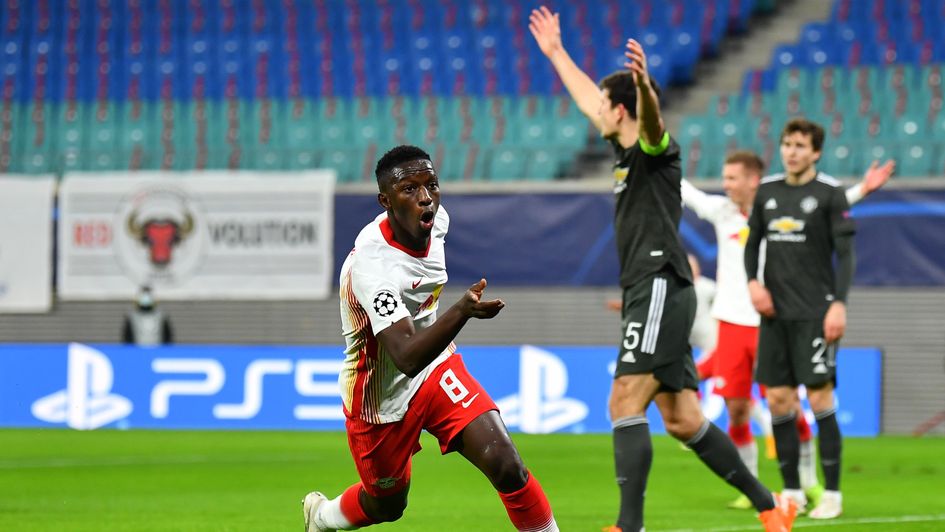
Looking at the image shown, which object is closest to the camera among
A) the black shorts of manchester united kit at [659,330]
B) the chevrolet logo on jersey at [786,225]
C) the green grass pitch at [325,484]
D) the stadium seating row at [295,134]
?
the black shorts of manchester united kit at [659,330]

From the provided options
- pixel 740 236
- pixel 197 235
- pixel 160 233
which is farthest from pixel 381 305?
pixel 160 233

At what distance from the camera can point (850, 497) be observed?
29.4ft

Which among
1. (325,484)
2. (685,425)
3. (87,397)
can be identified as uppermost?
(685,425)

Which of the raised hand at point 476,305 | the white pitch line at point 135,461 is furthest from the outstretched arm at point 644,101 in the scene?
the white pitch line at point 135,461

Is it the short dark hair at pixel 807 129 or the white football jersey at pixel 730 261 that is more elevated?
the short dark hair at pixel 807 129

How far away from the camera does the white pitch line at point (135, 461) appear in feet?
37.4

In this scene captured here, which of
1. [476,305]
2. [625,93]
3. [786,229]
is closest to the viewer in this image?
[476,305]

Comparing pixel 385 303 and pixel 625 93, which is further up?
pixel 625 93

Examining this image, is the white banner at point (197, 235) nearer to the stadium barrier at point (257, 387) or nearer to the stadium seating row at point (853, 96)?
the stadium barrier at point (257, 387)

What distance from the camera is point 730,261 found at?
944 cm

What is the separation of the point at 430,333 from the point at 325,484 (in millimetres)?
5388

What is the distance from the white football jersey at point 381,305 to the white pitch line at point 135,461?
6.39 metres

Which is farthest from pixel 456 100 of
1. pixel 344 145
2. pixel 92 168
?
pixel 92 168

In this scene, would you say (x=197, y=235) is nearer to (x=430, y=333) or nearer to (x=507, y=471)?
(x=507, y=471)
